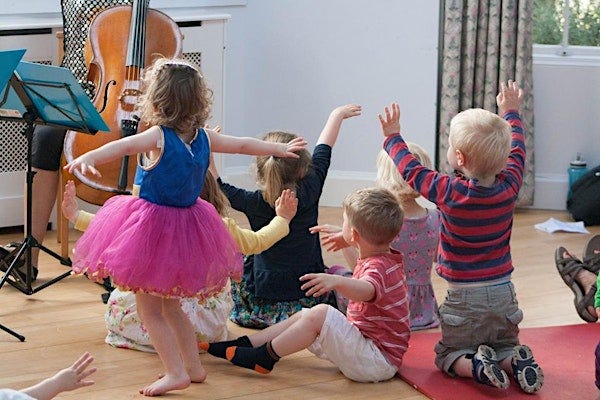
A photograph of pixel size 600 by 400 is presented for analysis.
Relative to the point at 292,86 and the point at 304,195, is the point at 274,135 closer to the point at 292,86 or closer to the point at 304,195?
the point at 304,195

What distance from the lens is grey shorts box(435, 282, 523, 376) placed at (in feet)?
11.2

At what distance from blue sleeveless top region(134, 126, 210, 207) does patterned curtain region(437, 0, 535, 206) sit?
2436 millimetres

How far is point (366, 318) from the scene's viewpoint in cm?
344

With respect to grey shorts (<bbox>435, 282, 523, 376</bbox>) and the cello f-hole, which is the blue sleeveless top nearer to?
grey shorts (<bbox>435, 282, 523, 376</bbox>)

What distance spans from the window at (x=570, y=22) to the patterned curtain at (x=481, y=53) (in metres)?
0.36

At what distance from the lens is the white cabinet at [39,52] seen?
4867 millimetres

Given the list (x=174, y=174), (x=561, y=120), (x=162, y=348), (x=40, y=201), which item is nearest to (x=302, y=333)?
(x=162, y=348)

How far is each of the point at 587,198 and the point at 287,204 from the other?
2.35 meters

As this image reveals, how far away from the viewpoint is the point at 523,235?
5.18 metres

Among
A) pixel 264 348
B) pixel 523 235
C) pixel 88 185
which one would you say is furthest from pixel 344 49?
pixel 264 348

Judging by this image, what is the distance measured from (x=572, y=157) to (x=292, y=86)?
1413mm

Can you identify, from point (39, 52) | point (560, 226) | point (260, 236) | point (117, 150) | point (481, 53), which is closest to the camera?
point (117, 150)

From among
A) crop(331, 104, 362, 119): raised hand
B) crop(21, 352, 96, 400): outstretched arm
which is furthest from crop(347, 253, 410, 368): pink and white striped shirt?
crop(21, 352, 96, 400): outstretched arm

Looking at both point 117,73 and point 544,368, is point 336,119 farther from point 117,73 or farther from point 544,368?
point 544,368
